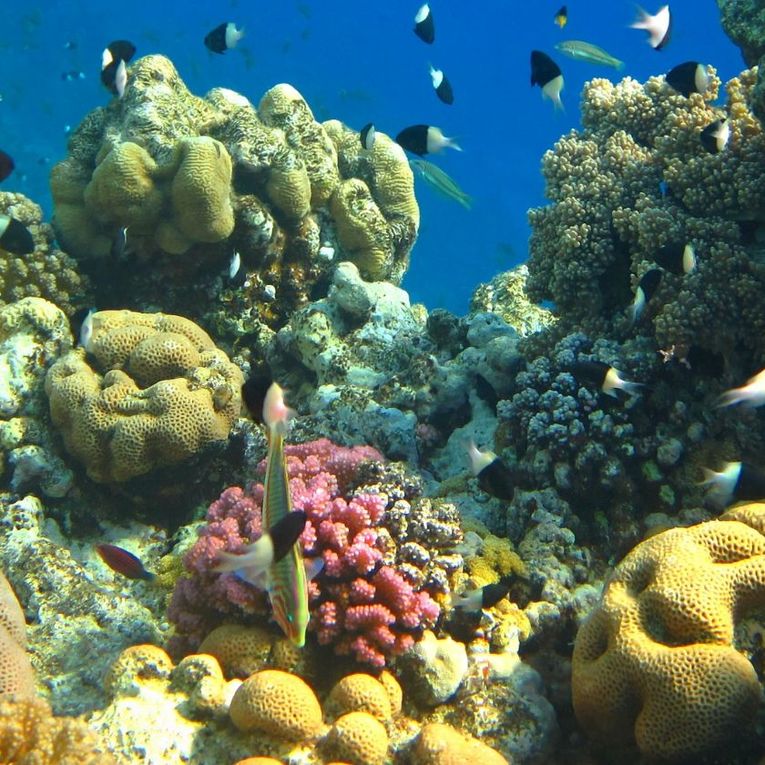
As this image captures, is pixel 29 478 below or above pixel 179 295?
below

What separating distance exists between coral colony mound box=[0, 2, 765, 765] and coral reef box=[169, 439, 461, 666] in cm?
2

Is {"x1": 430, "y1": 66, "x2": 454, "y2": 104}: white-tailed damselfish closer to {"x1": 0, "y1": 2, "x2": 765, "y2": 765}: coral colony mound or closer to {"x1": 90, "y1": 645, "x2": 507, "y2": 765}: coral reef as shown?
{"x1": 0, "y1": 2, "x2": 765, "y2": 765}: coral colony mound

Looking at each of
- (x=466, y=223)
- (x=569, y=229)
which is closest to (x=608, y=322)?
(x=569, y=229)

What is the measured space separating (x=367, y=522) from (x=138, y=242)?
4742 millimetres

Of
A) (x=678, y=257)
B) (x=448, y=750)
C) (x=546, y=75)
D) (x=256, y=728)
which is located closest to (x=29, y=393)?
(x=256, y=728)

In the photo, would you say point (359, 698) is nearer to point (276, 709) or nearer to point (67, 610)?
point (276, 709)

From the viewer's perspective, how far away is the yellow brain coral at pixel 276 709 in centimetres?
300

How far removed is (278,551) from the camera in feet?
7.73

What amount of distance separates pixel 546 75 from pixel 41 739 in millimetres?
5965

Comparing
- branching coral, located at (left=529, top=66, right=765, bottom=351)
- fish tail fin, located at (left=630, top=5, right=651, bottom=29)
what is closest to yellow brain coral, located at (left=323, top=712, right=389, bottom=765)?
branching coral, located at (left=529, top=66, right=765, bottom=351)

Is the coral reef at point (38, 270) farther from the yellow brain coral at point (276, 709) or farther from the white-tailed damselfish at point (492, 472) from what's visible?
the yellow brain coral at point (276, 709)

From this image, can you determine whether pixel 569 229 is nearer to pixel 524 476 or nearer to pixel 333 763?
pixel 524 476

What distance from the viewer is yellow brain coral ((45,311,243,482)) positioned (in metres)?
5.35

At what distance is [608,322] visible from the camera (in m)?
6.00
